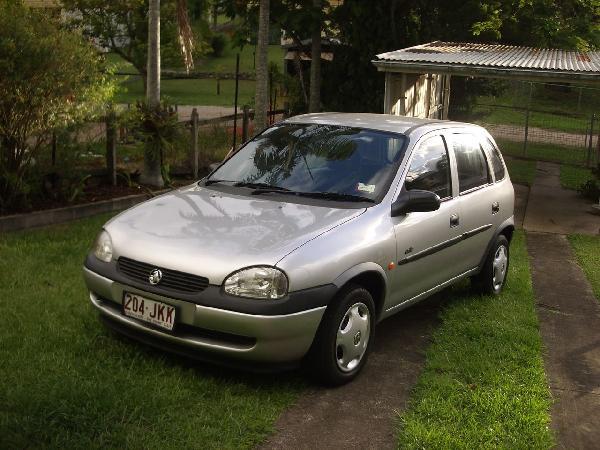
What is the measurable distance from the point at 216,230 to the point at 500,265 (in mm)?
3443

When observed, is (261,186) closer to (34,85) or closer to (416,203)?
(416,203)

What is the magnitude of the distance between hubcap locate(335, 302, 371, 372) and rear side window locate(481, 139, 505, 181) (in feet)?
8.63

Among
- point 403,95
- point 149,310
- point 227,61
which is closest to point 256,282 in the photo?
point 149,310

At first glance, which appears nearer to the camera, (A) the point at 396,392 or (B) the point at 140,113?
(A) the point at 396,392

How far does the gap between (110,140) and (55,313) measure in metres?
5.01

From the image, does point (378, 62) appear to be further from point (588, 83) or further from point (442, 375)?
point (442, 375)

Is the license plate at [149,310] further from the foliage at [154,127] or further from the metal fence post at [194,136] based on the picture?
the metal fence post at [194,136]

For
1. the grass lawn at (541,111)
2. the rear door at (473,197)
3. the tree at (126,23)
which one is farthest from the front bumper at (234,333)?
the tree at (126,23)

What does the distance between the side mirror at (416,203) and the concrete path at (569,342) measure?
4.78ft

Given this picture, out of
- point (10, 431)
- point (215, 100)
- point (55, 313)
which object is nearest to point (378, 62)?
point (55, 313)

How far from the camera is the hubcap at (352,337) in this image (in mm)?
4809

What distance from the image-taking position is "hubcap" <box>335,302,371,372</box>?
15.8 ft

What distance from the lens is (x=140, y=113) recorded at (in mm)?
10836

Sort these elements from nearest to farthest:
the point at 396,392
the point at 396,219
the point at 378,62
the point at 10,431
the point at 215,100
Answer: the point at 10,431 → the point at 396,392 → the point at 396,219 → the point at 378,62 → the point at 215,100
